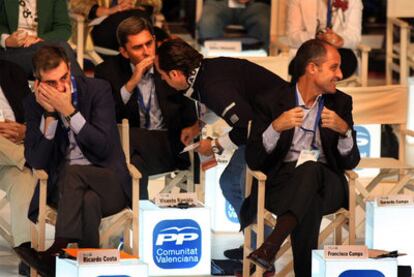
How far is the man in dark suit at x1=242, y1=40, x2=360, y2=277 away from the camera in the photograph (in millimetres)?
6555

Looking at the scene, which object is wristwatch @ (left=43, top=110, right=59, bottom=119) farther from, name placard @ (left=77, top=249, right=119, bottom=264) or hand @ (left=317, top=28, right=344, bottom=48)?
hand @ (left=317, top=28, right=344, bottom=48)

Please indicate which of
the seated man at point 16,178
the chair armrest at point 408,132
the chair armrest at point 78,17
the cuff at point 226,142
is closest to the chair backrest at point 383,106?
the chair armrest at point 408,132

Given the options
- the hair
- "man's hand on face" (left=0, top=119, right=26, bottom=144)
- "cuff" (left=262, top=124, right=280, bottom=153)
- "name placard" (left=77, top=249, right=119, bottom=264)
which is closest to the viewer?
"name placard" (left=77, top=249, right=119, bottom=264)

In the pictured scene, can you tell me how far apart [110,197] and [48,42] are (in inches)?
68.3

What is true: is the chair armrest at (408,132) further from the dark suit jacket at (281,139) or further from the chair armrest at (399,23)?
the chair armrest at (399,23)

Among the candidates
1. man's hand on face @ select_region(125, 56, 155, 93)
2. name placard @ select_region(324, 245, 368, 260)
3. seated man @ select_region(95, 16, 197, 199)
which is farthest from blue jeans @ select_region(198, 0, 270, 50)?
name placard @ select_region(324, 245, 368, 260)

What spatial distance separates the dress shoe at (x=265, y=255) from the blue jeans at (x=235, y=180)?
761 mm

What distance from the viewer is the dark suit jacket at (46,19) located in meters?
8.44

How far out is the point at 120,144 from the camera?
6.93m

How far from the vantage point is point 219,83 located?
6910 millimetres

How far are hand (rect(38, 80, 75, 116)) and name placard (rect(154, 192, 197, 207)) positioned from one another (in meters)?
0.63

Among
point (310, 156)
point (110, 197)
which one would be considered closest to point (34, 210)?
point (110, 197)

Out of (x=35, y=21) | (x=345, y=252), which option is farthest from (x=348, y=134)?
(x=35, y=21)

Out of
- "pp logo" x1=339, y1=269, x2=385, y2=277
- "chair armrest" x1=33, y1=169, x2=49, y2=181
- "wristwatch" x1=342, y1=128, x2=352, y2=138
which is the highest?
"wristwatch" x1=342, y1=128, x2=352, y2=138
